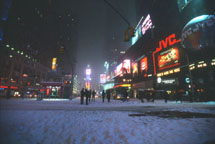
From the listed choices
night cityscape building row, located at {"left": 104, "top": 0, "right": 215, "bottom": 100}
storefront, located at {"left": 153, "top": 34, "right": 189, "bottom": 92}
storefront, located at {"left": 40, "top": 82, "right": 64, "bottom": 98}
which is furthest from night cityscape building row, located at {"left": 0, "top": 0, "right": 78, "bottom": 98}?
storefront, located at {"left": 153, "top": 34, "right": 189, "bottom": 92}

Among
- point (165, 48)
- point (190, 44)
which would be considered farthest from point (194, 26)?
point (165, 48)

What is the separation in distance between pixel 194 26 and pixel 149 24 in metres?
35.5

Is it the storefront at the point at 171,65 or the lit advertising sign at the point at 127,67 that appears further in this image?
the lit advertising sign at the point at 127,67

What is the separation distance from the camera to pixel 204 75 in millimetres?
20125

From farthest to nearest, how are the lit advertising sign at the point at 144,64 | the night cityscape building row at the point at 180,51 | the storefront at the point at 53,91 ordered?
the lit advertising sign at the point at 144,64
the storefront at the point at 53,91
the night cityscape building row at the point at 180,51

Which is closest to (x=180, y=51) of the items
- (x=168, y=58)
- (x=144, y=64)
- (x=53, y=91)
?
(x=168, y=58)

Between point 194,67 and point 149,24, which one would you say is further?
point 149,24

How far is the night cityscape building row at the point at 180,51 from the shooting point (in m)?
11.4

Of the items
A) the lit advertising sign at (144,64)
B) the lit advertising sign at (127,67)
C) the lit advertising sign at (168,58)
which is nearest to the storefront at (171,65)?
the lit advertising sign at (168,58)

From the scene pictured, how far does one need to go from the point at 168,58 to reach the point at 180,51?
150 inches

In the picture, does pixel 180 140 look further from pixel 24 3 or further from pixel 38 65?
pixel 24 3

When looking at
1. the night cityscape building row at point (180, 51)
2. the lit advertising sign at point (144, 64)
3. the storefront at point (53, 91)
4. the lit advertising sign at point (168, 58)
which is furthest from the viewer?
the lit advertising sign at point (144, 64)

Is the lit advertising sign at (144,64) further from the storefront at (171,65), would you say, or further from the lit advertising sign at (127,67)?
the lit advertising sign at (127,67)

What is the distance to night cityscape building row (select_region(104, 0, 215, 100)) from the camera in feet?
37.4
